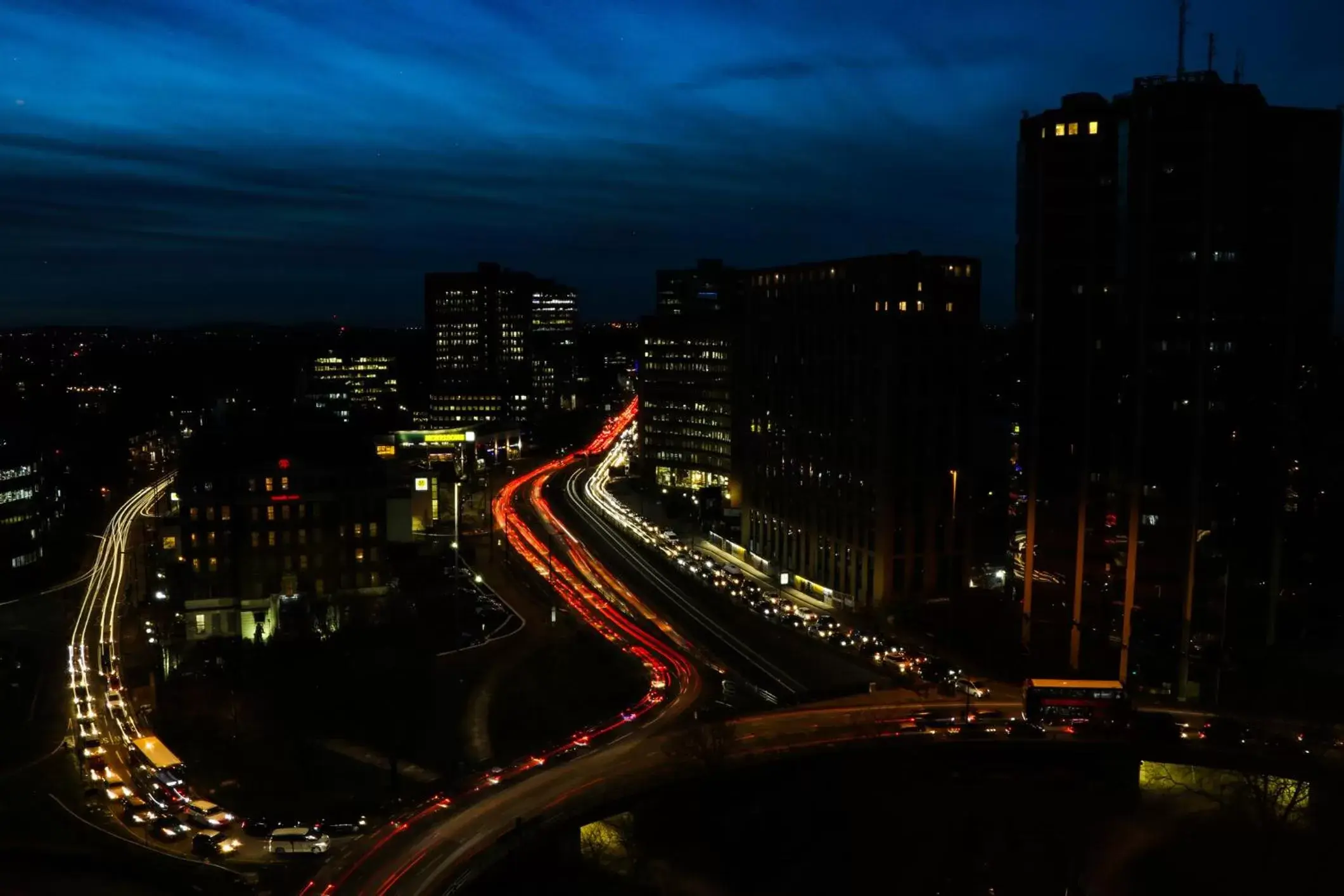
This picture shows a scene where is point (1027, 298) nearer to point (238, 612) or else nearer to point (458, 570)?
point (458, 570)

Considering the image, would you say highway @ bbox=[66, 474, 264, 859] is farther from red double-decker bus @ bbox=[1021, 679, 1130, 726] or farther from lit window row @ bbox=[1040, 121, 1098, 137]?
lit window row @ bbox=[1040, 121, 1098, 137]

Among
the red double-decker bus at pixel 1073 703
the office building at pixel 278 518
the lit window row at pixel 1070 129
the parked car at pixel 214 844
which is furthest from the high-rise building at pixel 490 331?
the parked car at pixel 214 844

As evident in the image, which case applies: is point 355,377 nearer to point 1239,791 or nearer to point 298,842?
point 298,842

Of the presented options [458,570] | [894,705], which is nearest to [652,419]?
[458,570]

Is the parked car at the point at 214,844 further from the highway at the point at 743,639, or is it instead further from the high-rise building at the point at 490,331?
the high-rise building at the point at 490,331

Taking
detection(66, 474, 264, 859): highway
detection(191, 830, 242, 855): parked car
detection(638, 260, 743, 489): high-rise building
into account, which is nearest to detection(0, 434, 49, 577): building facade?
detection(66, 474, 264, 859): highway

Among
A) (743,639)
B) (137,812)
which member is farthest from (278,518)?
(743,639)
